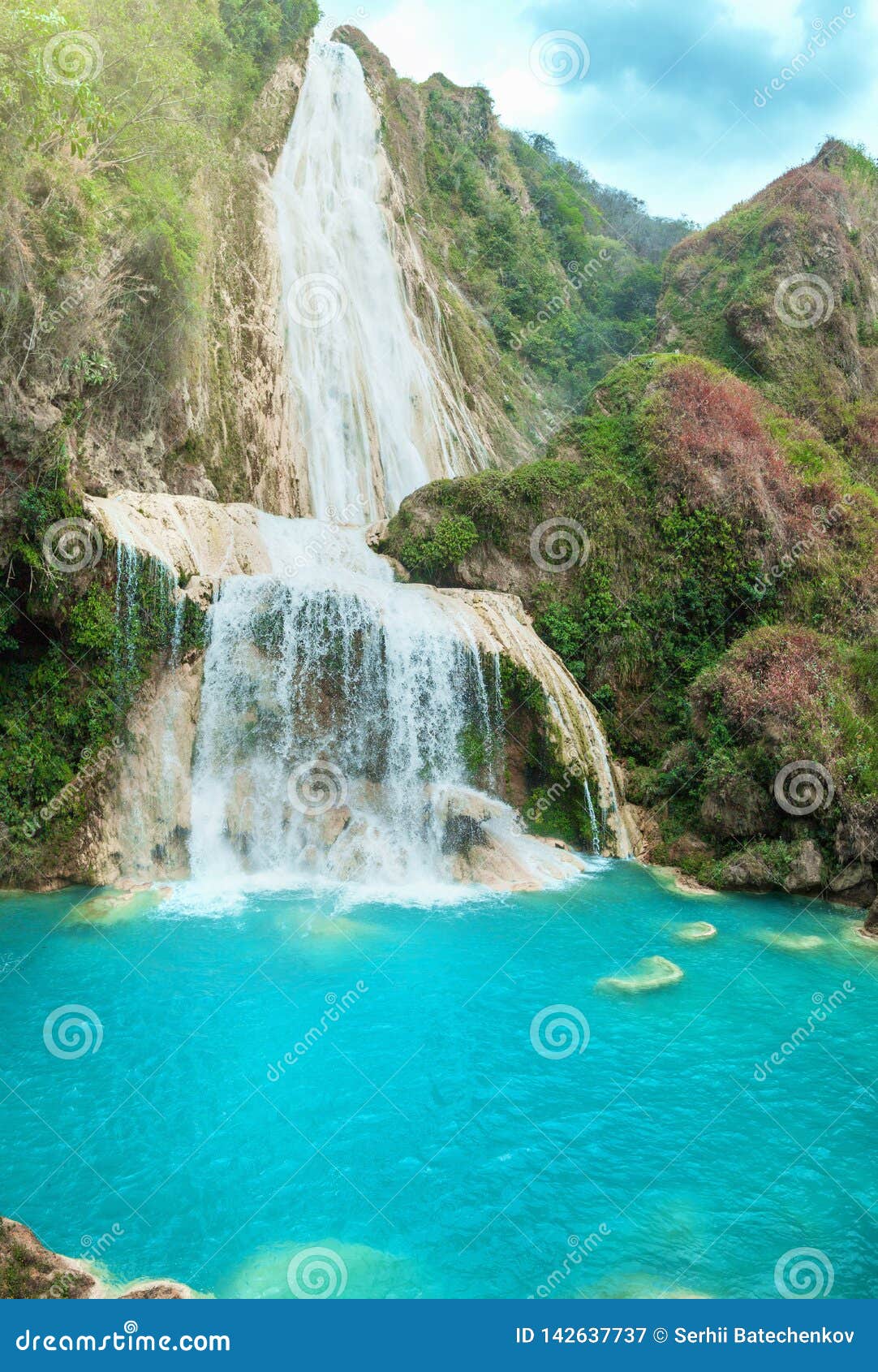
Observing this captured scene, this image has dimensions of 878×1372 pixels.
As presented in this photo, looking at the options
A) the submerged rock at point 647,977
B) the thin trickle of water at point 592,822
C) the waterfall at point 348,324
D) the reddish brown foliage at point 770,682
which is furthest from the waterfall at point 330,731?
the waterfall at point 348,324

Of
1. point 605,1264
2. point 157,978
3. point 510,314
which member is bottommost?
point 605,1264

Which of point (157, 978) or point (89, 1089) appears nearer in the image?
point (89, 1089)

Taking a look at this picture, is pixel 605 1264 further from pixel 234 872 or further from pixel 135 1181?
pixel 234 872

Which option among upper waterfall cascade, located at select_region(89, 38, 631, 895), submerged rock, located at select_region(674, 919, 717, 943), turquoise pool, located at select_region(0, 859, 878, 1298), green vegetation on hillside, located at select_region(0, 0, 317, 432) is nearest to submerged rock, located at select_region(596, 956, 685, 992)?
turquoise pool, located at select_region(0, 859, 878, 1298)

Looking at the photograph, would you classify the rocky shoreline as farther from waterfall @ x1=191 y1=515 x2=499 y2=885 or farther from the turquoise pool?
waterfall @ x1=191 y1=515 x2=499 y2=885

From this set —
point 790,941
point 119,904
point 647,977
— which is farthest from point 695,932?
point 119,904

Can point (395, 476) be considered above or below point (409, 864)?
above

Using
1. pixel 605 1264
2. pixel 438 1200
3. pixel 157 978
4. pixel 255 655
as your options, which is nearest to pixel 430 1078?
pixel 438 1200
